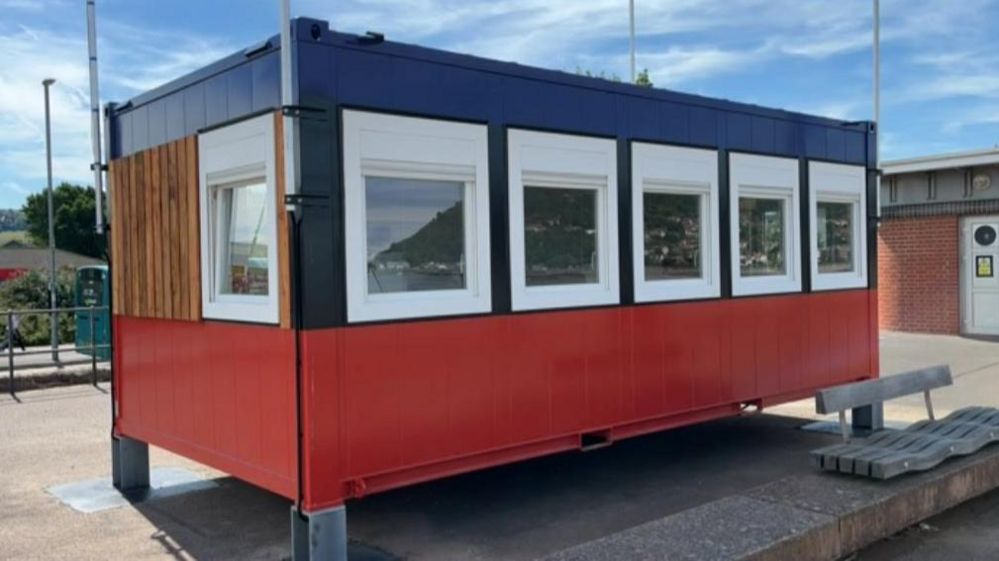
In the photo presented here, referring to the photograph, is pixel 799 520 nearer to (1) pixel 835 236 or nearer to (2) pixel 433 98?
(2) pixel 433 98

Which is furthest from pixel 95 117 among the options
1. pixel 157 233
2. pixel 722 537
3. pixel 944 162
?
pixel 944 162

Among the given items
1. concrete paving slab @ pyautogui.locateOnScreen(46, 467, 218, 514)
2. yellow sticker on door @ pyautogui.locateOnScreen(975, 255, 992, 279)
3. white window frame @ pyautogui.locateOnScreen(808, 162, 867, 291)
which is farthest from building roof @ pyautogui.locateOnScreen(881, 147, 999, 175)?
concrete paving slab @ pyautogui.locateOnScreen(46, 467, 218, 514)

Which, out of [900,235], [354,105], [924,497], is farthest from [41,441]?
[900,235]

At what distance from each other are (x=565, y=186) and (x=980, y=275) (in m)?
13.4

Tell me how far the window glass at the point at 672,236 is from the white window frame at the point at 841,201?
1615 millimetres

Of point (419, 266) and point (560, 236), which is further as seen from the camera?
point (560, 236)

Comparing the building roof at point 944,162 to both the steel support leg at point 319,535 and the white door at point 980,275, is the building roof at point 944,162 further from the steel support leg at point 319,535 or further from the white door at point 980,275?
the steel support leg at point 319,535

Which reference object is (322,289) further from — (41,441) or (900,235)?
(900,235)

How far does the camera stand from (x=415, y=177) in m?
5.38

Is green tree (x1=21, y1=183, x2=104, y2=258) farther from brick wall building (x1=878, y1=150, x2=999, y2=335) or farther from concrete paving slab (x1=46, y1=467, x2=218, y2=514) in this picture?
concrete paving slab (x1=46, y1=467, x2=218, y2=514)

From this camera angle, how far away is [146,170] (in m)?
6.48

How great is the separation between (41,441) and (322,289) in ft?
18.9

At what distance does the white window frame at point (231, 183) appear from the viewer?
16.5 ft

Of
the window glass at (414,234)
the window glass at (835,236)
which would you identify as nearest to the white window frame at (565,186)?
the window glass at (414,234)
